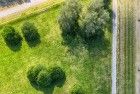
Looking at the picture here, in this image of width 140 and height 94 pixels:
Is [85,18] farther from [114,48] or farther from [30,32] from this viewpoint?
[30,32]

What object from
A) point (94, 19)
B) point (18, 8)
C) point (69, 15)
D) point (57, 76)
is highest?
point (18, 8)

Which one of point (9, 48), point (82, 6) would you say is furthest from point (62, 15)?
point (9, 48)

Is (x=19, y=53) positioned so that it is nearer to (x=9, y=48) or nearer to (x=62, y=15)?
(x=9, y=48)

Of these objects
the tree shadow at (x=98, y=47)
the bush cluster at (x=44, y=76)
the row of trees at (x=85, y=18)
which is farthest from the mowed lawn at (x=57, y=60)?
the row of trees at (x=85, y=18)

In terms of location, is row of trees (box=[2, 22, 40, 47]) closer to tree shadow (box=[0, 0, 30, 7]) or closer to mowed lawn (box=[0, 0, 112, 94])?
mowed lawn (box=[0, 0, 112, 94])

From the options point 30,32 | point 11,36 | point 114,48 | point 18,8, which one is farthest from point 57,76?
point 18,8

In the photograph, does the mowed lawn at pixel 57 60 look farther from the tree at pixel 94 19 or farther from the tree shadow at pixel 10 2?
the tree shadow at pixel 10 2
